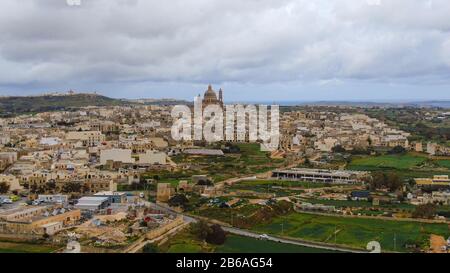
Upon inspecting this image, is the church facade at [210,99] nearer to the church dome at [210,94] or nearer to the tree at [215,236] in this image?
the church dome at [210,94]

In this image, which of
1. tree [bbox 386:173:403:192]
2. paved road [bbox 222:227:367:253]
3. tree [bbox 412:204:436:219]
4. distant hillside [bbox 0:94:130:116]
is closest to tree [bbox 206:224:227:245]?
paved road [bbox 222:227:367:253]

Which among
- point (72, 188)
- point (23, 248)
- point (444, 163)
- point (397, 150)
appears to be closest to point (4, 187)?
point (72, 188)

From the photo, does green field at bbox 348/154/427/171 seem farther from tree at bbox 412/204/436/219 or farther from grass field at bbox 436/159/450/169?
tree at bbox 412/204/436/219

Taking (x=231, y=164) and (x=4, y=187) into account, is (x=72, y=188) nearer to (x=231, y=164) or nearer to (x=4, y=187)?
(x=4, y=187)
